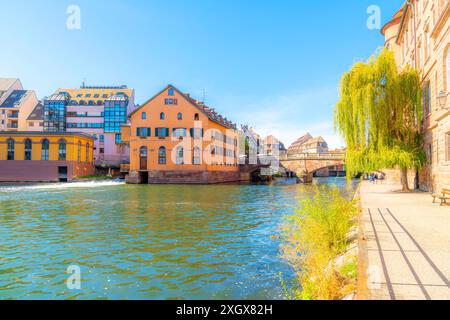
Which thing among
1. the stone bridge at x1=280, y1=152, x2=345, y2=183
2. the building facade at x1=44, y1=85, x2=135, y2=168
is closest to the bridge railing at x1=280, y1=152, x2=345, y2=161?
the stone bridge at x1=280, y1=152, x2=345, y2=183

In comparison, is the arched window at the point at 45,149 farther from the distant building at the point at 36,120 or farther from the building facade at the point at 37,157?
the distant building at the point at 36,120

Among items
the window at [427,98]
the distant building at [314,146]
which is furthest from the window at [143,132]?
the distant building at [314,146]

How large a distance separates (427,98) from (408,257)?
58.9 feet

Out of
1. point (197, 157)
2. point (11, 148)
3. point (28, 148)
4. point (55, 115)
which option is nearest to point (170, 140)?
point (197, 157)

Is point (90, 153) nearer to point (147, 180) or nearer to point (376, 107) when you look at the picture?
point (147, 180)

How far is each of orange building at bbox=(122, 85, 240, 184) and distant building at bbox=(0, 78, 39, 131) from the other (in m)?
38.8

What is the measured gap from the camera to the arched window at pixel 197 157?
46375 mm

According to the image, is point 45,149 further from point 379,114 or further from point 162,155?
point 379,114

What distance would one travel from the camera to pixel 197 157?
4650cm

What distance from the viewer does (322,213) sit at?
7855 millimetres

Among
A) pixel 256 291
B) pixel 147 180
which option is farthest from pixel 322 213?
pixel 147 180

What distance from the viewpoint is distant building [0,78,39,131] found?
2741 inches

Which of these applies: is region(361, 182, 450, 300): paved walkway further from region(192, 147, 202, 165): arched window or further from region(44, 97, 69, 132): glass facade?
region(44, 97, 69, 132): glass facade
